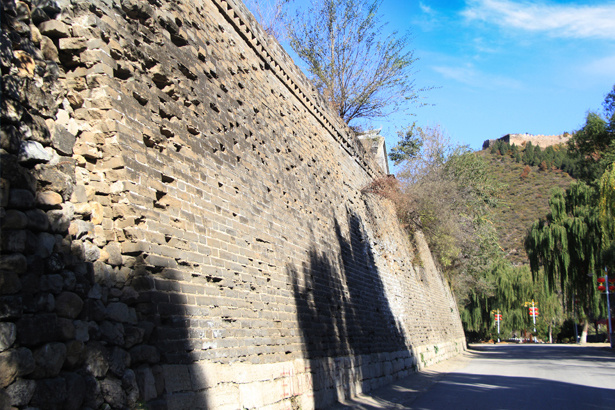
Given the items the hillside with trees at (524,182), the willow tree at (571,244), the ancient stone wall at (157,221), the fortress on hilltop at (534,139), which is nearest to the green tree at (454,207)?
the willow tree at (571,244)

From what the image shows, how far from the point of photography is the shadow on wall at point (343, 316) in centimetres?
870

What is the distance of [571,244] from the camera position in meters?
27.0

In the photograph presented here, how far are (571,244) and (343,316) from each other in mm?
20772

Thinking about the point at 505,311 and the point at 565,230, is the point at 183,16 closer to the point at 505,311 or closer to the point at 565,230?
the point at 565,230

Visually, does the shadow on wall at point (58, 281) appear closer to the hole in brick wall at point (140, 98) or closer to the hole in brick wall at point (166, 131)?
the hole in brick wall at point (140, 98)

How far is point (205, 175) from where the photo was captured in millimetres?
6289

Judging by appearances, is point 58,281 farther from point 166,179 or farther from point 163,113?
point 163,113

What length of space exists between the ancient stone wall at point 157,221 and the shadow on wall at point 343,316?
69 mm

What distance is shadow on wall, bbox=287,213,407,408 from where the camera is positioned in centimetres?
870

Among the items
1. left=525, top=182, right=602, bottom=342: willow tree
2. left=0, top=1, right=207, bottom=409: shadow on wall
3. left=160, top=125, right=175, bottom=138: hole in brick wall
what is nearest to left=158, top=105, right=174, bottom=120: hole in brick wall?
left=160, top=125, right=175, bottom=138: hole in brick wall

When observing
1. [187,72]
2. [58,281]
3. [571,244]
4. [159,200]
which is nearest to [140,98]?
[159,200]

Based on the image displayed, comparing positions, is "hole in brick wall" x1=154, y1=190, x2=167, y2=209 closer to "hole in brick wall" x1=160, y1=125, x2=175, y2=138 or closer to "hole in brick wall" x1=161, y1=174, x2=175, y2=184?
"hole in brick wall" x1=161, y1=174, x2=175, y2=184

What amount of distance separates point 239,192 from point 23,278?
150 inches

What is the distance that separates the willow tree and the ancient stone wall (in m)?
20.3
